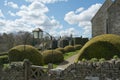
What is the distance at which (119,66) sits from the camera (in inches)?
421

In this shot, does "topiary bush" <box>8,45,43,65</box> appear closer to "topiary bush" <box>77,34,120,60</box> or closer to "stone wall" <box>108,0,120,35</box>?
"topiary bush" <box>77,34,120,60</box>

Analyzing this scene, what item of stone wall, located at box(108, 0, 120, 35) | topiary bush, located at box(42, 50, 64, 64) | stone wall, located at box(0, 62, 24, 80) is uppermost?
stone wall, located at box(108, 0, 120, 35)

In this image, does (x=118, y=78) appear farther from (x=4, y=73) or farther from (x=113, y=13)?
(x=113, y=13)

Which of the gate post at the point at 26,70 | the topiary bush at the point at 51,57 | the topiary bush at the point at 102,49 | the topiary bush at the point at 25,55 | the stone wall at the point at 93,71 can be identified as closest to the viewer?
the stone wall at the point at 93,71

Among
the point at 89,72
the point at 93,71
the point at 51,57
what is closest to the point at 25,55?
the point at 51,57

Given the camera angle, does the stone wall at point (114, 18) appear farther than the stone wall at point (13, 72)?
Yes

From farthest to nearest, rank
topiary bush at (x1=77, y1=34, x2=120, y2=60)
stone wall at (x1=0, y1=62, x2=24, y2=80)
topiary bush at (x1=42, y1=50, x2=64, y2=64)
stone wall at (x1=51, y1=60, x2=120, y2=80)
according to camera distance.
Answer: topiary bush at (x1=42, y1=50, x2=64, y2=64), topiary bush at (x1=77, y1=34, x2=120, y2=60), stone wall at (x1=0, y1=62, x2=24, y2=80), stone wall at (x1=51, y1=60, x2=120, y2=80)

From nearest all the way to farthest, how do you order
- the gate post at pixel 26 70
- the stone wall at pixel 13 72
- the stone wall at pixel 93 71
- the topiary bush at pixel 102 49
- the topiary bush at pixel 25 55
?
the stone wall at pixel 93 71, the gate post at pixel 26 70, the stone wall at pixel 13 72, the topiary bush at pixel 102 49, the topiary bush at pixel 25 55

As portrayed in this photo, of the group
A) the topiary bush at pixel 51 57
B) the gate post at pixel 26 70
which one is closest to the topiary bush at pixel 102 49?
the gate post at pixel 26 70

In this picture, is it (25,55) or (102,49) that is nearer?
(102,49)

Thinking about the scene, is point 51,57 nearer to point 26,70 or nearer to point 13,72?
point 13,72

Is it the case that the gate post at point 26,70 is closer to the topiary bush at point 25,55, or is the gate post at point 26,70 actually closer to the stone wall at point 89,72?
the stone wall at point 89,72

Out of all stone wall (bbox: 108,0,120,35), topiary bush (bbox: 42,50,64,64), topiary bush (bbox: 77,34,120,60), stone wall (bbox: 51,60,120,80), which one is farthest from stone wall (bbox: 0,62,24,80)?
topiary bush (bbox: 42,50,64,64)

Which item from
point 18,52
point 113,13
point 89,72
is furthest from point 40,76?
point 113,13
